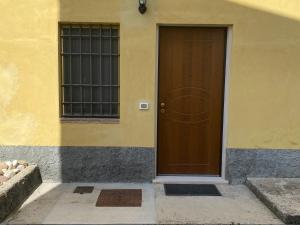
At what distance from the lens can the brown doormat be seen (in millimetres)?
4656

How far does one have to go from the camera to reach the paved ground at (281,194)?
411cm

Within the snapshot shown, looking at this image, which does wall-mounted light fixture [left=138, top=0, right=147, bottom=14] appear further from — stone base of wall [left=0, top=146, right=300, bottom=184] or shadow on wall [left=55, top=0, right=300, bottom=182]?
stone base of wall [left=0, top=146, right=300, bottom=184]

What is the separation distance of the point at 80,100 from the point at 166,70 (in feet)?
4.85

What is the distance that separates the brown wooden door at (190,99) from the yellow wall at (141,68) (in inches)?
8.9

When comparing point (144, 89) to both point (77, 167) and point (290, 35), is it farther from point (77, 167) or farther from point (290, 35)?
point (290, 35)

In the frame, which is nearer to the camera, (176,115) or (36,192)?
(36,192)

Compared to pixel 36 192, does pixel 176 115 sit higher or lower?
higher

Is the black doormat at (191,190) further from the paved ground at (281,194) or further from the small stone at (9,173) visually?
the small stone at (9,173)

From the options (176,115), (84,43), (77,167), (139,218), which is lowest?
(139,218)

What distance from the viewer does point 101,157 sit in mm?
5414

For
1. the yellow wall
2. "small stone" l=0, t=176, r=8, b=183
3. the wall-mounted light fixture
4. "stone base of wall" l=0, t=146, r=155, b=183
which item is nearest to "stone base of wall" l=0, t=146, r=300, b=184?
"stone base of wall" l=0, t=146, r=155, b=183

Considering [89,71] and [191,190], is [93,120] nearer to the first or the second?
[89,71]

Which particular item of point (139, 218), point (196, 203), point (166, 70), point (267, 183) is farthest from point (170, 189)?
point (166, 70)

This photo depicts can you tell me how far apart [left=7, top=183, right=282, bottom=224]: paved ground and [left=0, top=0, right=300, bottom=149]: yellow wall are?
0.86 metres
